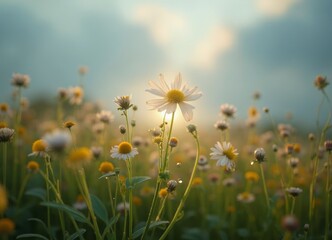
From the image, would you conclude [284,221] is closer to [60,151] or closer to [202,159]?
[60,151]

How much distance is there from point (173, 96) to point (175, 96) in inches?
0.4

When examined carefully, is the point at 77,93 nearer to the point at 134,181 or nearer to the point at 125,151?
the point at 125,151

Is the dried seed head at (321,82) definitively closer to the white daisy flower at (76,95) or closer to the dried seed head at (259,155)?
the dried seed head at (259,155)

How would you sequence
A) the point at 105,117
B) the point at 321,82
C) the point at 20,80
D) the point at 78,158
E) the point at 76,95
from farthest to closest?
the point at 76,95 < the point at 20,80 < the point at 105,117 < the point at 321,82 < the point at 78,158

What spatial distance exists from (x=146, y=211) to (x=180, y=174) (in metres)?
1.53

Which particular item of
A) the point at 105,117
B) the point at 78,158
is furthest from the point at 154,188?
the point at 78,158

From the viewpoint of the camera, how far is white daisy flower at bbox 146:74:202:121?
1.95 meters

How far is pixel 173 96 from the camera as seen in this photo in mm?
1978

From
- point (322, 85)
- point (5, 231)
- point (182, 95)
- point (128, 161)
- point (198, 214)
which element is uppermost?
point (322, 85)

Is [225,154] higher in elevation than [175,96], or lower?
lower

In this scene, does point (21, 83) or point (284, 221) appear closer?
point (284, 221)

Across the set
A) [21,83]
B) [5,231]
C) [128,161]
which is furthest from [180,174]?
[5,231]

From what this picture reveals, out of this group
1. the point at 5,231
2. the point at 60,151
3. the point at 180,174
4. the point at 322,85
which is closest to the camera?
the point at 60,151

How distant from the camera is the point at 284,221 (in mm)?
1319
